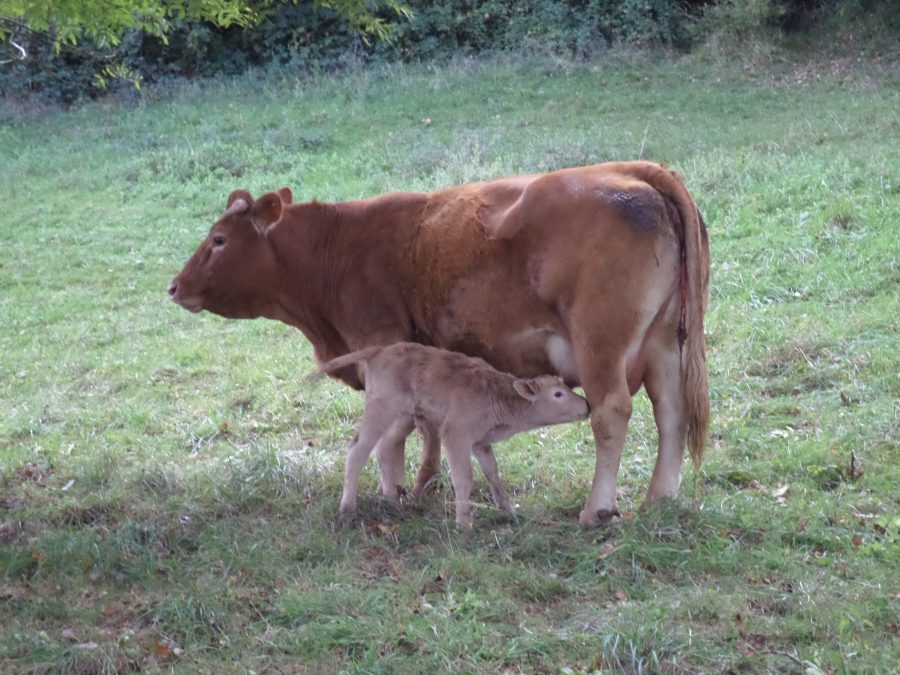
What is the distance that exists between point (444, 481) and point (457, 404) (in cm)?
99

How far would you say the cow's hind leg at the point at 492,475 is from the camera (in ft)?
23.3

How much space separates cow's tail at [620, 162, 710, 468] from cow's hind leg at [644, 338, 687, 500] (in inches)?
2.2

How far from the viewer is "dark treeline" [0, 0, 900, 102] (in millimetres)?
25641

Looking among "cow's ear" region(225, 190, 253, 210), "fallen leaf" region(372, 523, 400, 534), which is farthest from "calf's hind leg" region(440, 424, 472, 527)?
"cow's ear" region(225, 190, 253, 210)

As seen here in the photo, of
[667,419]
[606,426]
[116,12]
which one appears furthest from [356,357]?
[116,12]

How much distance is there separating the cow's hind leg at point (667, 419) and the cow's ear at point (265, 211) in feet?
9.06

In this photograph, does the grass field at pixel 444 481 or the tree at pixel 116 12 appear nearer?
the grass field at pixel 444 481

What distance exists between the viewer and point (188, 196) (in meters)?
17.7

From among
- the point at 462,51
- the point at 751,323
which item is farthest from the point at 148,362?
the point at 462,51

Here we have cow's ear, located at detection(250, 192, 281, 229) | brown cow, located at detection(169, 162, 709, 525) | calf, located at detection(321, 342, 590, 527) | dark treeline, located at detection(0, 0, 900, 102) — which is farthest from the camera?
dark treeline, located at detection(0, 0, 900, 102)

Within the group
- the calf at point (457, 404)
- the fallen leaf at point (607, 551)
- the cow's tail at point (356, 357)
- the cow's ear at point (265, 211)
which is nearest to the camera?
the fallen leaf at point (607, 551)

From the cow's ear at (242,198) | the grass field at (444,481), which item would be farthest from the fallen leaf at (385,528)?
the cow's ear at (242,198)

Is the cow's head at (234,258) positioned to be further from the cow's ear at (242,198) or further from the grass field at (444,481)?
the grass field at (444,481)

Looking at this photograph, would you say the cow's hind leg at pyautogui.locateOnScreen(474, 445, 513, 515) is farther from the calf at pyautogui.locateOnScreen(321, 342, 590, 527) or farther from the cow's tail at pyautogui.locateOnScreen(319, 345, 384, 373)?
the cow's tail at pyautogui.locateOnScreen(319, 345, 384, 373)
